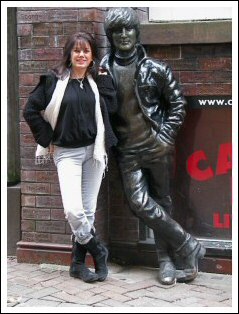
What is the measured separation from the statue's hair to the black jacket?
1.40ft

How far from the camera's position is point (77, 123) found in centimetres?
522

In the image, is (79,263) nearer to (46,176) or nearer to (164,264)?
(164,264)

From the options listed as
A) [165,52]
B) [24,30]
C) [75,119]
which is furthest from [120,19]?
[24,30]

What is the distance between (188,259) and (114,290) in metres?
0.69

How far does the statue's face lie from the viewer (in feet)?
17.7

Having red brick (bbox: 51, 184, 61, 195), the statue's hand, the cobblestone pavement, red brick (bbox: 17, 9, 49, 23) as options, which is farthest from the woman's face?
the cobblestone pavement

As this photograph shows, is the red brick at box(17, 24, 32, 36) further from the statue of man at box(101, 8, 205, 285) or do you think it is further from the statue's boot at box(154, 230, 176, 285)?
the statue's boot at box(154, 230, 176, 285)

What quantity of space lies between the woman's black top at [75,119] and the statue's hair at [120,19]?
55cm

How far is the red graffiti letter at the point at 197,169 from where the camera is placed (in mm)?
5922

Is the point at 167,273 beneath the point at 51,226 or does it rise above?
beneath

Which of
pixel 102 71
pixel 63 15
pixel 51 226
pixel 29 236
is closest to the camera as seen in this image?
pixel 102 71

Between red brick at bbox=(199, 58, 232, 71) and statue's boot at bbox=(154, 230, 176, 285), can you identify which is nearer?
statue's boot at bbox=(154, 230, 176, 285)

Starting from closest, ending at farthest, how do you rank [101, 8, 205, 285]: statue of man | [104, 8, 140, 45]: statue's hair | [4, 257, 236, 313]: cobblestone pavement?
[4, 257, 236, 313]: cobblestone pavement
[104, 8, 140, 45]: statue's hair
[101, 8, 205, 285]: statue of man

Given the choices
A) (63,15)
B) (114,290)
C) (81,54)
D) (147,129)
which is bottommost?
(114,290)
